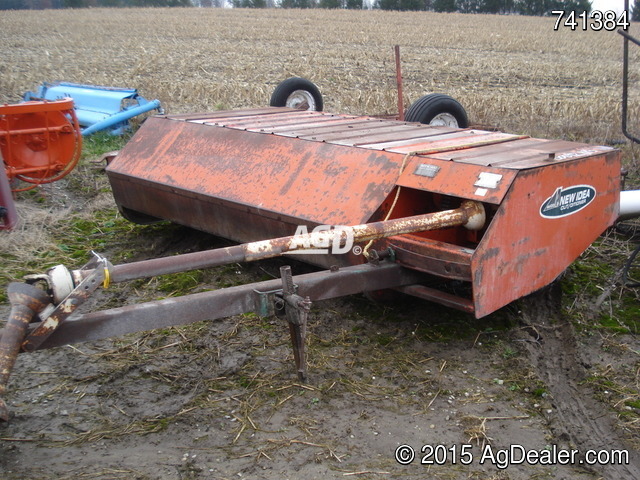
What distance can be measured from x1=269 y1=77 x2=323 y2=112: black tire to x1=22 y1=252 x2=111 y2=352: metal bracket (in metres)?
5.15

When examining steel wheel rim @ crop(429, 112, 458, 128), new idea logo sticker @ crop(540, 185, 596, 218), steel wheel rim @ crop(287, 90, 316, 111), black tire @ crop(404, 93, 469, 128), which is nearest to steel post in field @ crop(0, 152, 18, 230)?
steel wheel rim @ crop(287, 90, 316, 111)

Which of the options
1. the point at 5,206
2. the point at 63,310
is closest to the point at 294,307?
the point at 63,310

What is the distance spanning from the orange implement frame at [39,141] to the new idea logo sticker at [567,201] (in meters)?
4.86

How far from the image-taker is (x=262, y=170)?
4957 mm

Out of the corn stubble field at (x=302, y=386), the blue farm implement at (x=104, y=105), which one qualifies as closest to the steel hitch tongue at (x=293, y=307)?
the corn stubble field at (x=302, y=386)

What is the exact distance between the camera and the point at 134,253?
19.7 feet

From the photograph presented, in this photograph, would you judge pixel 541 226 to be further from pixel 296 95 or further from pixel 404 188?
pixel 296 95

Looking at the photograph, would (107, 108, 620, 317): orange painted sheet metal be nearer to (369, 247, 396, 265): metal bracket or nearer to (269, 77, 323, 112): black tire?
(369, 247, 396, 265): metal bracket

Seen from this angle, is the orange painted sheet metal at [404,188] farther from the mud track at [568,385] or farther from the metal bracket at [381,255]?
the mud track at [568,385]

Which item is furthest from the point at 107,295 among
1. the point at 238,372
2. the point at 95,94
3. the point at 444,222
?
the point at 95,94

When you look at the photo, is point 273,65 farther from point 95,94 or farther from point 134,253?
point 134,253

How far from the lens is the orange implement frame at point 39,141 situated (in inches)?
263

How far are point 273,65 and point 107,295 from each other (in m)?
14.9

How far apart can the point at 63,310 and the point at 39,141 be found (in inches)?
181
